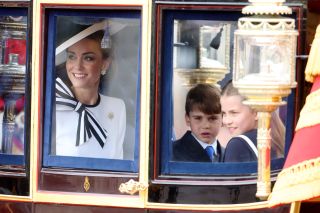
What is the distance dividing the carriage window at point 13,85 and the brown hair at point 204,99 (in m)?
0.84

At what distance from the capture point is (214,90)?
6305 millimetres

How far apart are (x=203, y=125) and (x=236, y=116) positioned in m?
0.16

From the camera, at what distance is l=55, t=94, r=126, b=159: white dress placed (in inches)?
255

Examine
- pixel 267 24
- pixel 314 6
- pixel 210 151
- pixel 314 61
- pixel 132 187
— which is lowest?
pixel 132 187

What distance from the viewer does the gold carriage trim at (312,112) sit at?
5207mm

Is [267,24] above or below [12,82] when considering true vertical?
above

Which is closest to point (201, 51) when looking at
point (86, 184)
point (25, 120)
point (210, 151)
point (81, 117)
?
point (210, 151)

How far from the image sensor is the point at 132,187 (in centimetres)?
632

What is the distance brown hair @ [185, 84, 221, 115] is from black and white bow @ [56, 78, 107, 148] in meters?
0.46

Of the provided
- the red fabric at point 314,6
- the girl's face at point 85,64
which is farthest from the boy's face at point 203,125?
the red fabric at point 314,6

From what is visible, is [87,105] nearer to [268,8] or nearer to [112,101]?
[112,101]

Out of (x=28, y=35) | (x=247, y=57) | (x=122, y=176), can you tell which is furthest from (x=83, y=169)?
(x=247, y=57)

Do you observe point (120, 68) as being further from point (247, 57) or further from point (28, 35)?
point (247, 57)

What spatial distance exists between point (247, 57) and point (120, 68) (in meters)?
1.33
